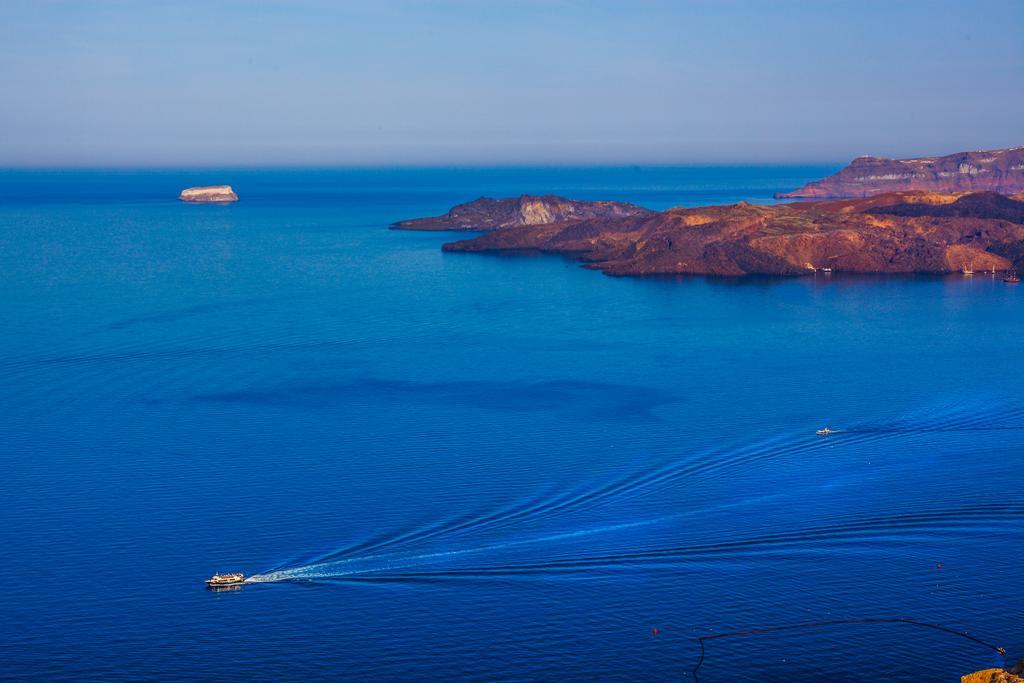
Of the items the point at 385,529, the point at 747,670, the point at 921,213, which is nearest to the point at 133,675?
the point at 385,529

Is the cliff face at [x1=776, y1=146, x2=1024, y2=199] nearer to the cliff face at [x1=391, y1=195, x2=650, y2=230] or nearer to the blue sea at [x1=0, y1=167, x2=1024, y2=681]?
the cliff face at [x1=391, y1=195, x2=650, y2=230]

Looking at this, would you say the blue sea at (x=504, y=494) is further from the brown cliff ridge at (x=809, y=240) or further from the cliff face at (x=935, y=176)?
the cliff face at (x=935, y=176)

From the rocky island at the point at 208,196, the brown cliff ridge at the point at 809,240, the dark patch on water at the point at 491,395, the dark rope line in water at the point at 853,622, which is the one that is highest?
the rocky island at the point at 208,196

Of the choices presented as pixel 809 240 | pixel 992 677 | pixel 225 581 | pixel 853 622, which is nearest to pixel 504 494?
pixel 225 581

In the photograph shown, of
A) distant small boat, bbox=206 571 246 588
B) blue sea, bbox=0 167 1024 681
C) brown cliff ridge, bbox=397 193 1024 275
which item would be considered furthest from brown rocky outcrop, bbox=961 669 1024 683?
brown cliff ridge, bbox=397 193 1024 275

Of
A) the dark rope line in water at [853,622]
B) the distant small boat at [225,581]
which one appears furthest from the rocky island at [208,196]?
the dark rope line in water at [853,622]

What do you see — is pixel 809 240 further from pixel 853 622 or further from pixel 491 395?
pixel 853 622
